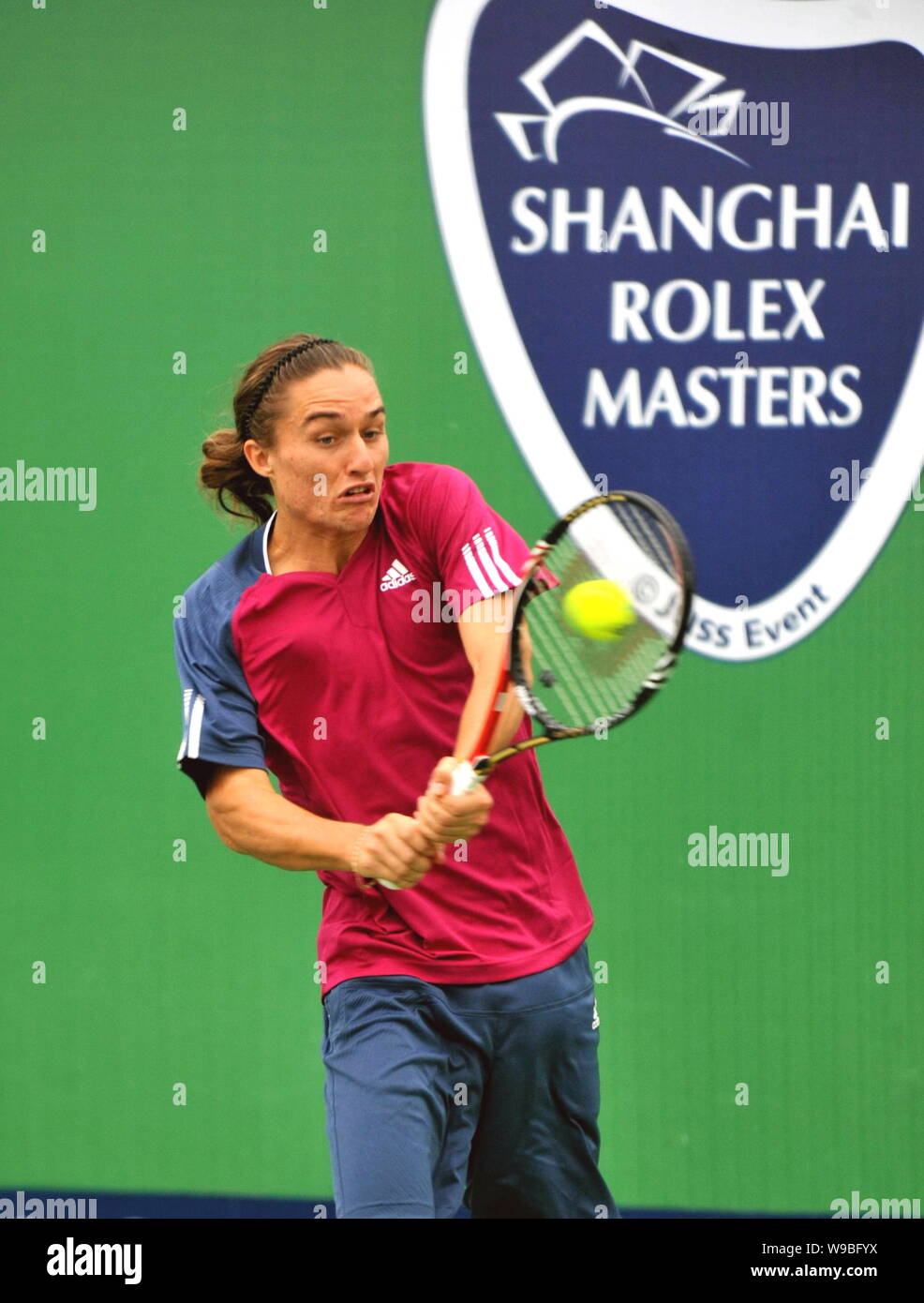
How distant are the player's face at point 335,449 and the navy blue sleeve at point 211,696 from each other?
0.24 metres

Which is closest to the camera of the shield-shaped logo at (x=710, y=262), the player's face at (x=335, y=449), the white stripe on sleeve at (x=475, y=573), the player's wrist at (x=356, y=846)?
the player's wrist at (x=356, y=846)

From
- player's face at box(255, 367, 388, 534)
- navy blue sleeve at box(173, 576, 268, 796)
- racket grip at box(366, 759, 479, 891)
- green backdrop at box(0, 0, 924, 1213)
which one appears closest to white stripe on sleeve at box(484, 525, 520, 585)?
player's face at box(255, 367, 388, 534)

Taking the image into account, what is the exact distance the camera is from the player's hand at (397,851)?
7.95 ft

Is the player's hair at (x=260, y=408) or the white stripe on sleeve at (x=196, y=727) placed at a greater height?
the player's hair at (x=260, y=408)

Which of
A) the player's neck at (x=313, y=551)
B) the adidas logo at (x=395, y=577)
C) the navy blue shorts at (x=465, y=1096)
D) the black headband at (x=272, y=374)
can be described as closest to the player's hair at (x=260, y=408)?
the black headband at (x=272, y=374)

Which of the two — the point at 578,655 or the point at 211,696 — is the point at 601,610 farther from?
the point at 211,696

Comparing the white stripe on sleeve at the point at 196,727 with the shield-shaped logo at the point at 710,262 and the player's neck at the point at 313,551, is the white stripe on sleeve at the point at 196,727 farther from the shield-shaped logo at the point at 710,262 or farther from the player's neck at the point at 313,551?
the shield-shaped logo at the point at 710,262

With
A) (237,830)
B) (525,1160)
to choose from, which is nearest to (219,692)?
(237,830)

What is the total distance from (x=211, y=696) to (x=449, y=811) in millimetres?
576

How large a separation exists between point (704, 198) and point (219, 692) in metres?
1.58

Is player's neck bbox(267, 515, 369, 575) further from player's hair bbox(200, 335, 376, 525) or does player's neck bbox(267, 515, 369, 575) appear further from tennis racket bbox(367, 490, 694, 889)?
tennis racket bbox(367, 490, 694, 889)

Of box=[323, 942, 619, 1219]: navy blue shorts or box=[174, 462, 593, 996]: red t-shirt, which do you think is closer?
box=[323, 942, 619, 1219]: navy blue shorts

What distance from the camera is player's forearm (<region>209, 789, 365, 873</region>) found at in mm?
2574

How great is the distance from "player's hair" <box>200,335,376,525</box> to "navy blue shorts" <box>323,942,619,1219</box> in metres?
0.95
